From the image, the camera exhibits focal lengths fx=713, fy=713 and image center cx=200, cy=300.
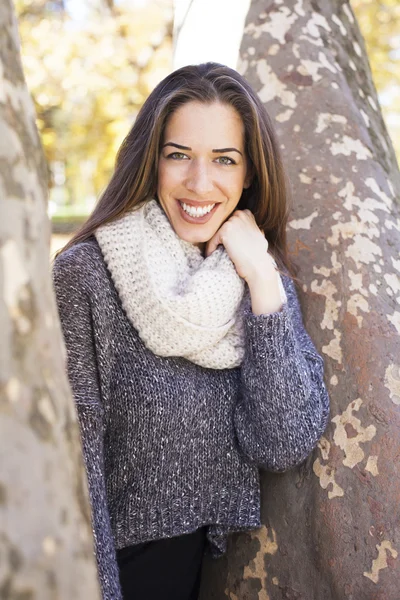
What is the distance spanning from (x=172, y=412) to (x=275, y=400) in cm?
28

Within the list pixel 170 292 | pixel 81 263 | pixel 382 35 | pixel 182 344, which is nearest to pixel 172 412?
pixel 182 344

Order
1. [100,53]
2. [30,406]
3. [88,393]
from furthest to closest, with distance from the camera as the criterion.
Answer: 1. [100,53]
2. [88,393]
3. [30,406]

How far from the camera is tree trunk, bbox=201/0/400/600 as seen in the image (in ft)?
6.72

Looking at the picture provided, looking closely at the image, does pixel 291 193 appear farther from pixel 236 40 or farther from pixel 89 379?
pixel 89 379

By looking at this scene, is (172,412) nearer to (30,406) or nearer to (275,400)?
(275,400)

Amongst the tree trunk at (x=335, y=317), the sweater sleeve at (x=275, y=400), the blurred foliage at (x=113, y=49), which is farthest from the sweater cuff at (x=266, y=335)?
the blurred foliage at (x=113, y=49)

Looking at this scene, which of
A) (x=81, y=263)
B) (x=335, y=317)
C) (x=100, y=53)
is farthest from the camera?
(x=100, y=53)

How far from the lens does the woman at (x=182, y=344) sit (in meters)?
1.92

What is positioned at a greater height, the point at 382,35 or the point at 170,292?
the point at 382,35

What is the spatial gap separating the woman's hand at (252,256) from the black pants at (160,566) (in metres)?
0.72

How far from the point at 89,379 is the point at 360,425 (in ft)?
2.75

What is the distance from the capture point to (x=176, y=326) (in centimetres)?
192

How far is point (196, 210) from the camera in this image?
2.12 meters

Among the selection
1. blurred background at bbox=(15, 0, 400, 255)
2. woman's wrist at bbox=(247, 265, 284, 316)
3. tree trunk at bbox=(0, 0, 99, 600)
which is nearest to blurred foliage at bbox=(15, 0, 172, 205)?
blurred background at bbox=(15, 0, 400, 255)
